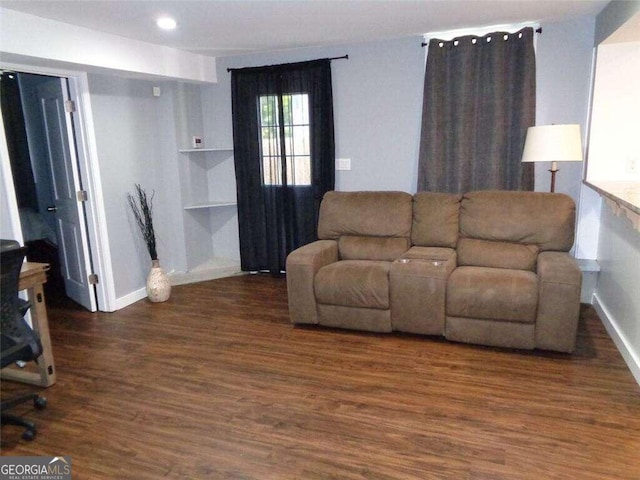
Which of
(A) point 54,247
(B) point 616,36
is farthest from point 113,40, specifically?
(B) point 616,36

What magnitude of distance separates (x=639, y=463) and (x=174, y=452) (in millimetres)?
2102

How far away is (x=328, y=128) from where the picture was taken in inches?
178

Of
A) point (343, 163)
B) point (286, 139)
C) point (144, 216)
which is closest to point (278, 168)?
point (286, 139)

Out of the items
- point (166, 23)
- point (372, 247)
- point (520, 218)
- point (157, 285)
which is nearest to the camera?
point (166, 23)

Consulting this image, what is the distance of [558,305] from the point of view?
9.46ft

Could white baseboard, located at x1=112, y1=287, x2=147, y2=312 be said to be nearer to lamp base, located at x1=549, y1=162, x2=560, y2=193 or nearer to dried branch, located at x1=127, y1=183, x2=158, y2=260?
dried branch, located at x1=127, y1=183, x2=158, y2=260

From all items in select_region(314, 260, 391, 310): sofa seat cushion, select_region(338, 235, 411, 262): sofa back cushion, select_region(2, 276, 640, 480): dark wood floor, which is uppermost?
select_region(338, 235, 411, 262): sofa back cushion

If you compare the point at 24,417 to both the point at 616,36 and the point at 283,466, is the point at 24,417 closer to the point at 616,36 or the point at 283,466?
the point at 283,466

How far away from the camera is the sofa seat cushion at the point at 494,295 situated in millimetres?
2949

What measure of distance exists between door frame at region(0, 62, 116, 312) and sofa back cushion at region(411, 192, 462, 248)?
2738 millimetres

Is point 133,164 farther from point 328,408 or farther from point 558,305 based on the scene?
point 558,305

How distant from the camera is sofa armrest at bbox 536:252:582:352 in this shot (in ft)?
9.36

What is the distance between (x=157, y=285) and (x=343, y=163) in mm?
2185

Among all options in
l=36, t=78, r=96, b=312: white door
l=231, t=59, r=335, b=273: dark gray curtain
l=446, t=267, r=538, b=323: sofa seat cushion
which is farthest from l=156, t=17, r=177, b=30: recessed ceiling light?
l=446, t=267, r=538, b=323: sofa seat cushion
